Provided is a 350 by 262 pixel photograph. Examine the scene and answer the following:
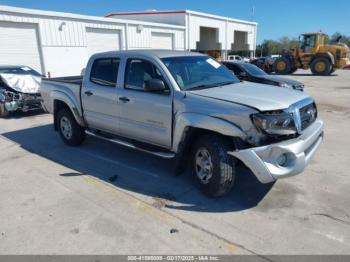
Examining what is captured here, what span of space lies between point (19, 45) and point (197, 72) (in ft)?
44.9

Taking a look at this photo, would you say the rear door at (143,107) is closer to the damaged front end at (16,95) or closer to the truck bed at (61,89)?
the truck bed at (61,89)

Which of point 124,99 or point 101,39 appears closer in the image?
point 124,99

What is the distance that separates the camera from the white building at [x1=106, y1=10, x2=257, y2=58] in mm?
30156

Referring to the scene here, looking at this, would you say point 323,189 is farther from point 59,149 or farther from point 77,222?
point 59,149

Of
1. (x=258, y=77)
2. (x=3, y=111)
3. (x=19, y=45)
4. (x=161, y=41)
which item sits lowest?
(x=3, y=111)

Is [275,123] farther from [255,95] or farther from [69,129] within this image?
[69,129]

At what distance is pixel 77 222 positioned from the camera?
366 centimetres

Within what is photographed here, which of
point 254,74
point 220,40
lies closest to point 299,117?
point 254,74

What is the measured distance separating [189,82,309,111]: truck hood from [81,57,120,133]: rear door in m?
1.66

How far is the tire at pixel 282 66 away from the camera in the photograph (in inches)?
1048

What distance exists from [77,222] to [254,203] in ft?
7.17

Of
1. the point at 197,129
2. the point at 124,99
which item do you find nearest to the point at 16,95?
the point at 124,99

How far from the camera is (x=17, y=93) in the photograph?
976cm

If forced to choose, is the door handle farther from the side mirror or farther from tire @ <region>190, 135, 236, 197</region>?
tire @ <region>190, 135, 236, 197</region>
